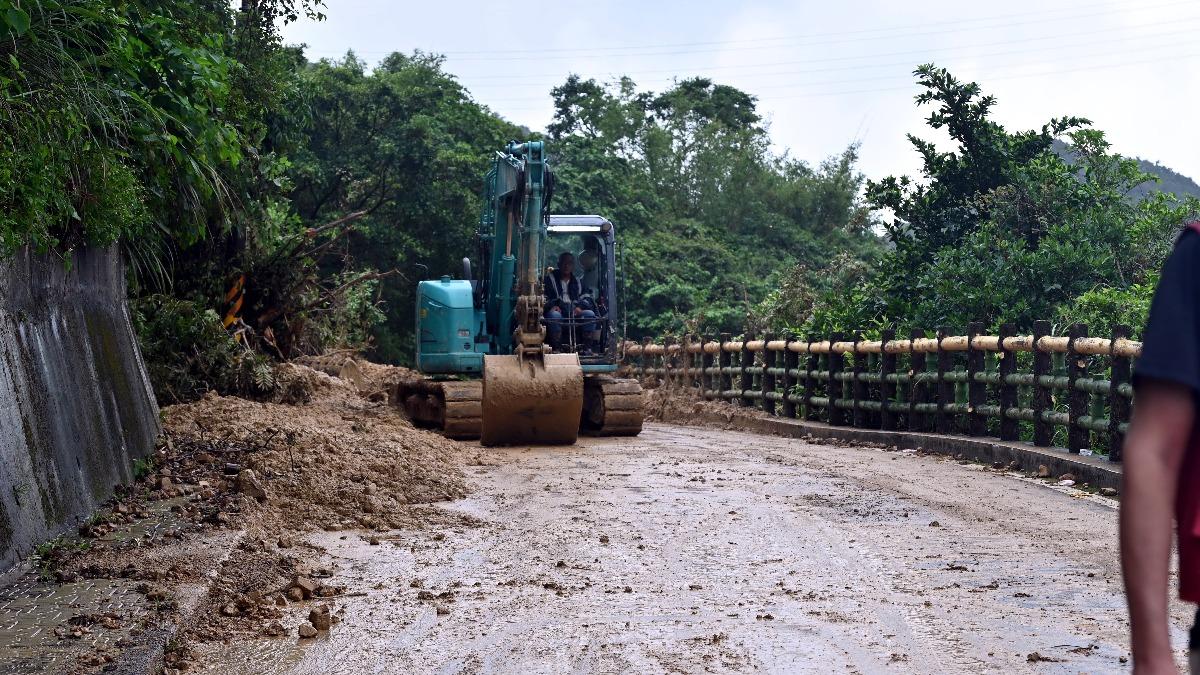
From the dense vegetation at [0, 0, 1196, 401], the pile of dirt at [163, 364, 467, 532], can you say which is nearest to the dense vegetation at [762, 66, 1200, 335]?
the dense vegetation at [0, 0, 1196, 401]

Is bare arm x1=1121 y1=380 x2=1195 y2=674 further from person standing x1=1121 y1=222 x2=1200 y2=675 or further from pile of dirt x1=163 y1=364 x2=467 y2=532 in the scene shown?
pile of dirt x1=163 y1=364 x2=467 y2=532

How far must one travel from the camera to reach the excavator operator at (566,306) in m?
19.6

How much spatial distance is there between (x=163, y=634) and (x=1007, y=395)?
11173 mm

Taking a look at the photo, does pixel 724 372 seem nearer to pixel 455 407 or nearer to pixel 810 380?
pixel 810 380

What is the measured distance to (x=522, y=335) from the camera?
17.6 meters

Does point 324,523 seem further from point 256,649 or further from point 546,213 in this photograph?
point 546,213

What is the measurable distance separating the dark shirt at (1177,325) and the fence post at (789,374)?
65.2 ft

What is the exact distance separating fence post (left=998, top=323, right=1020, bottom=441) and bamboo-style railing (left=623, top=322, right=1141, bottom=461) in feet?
0.04

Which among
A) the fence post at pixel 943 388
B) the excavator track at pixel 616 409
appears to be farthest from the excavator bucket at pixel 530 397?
the fence post at pixel 943 388

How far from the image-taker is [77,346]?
1006cm

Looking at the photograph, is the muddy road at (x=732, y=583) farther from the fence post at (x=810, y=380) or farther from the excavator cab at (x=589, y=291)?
the fence post at (x=810, y=380)

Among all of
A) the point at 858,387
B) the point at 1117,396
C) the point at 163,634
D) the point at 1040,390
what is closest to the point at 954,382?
the point at 1040,390

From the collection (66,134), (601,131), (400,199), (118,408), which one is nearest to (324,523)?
(118,408)

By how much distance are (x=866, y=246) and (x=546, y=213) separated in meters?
30.8
